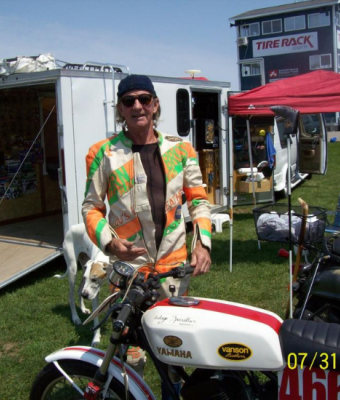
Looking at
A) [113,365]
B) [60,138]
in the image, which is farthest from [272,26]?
[113,365]

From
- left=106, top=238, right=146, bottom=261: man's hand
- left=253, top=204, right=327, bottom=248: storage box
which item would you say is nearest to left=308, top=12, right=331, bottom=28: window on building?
left=253, top=204, right=327, bottom=248: storage box

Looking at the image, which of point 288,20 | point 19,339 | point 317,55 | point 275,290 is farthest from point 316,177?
point 288,20

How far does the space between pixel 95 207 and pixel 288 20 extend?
39351 mm

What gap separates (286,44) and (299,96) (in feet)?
112

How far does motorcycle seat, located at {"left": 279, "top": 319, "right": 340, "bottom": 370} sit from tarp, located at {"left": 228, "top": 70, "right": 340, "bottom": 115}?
4.03 metres

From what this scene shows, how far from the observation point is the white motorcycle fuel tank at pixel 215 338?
5.91ft

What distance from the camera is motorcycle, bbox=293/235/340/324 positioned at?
3377 millimetres

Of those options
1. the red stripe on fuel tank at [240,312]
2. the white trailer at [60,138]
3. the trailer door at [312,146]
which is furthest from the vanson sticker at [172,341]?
the trailer door at [312,146]

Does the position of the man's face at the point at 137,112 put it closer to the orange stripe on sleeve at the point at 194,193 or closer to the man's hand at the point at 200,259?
the orange stripe on sleeve at the point at 194,193

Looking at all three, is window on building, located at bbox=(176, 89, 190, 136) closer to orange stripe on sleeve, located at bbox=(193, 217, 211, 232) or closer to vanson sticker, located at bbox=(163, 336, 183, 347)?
orange stripe on sleeve, located at bbox=(193, 217, 211, 232)

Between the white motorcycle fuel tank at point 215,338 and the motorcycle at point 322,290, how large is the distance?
1551mm
